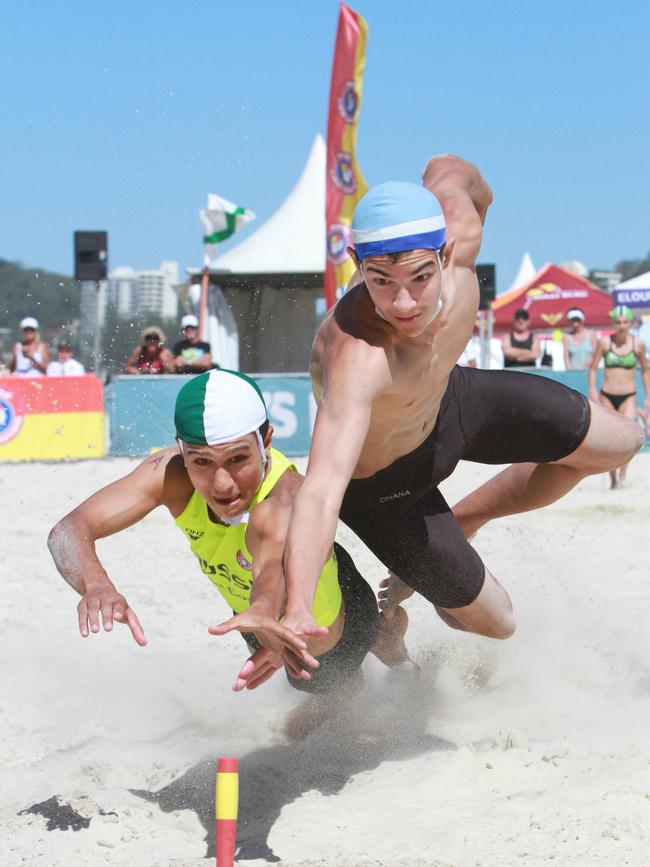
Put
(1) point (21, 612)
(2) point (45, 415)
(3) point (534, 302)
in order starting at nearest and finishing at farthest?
(1) point (21, 612)
(2) point (45, 415)
(3) point (534, 302)

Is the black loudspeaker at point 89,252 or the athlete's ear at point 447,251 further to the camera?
the black loudspeaker at point 89,252

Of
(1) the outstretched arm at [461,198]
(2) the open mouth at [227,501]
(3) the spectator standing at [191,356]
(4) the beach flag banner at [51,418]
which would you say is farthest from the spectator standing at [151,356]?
(2) the open mouth at [227,501]

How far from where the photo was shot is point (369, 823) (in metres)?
3.50

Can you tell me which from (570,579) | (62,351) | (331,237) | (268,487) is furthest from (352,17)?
(268,487)

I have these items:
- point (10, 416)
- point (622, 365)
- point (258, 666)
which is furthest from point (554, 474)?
point (10, 416)

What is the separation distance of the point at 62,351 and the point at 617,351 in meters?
7.52

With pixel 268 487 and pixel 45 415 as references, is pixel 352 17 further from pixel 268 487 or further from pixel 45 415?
pixel 268 487

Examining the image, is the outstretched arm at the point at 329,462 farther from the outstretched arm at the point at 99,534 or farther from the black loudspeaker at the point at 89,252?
the black loudspeaker at the point at 89,252

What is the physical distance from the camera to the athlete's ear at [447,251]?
3436 mm

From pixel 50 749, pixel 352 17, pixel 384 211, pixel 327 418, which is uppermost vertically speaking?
pixel 352 17

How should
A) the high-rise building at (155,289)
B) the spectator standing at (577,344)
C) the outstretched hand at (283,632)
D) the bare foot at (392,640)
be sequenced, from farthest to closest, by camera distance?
1. the spectator standing at (577,344)
2. the high-rise building at (155,289)
3. the bare foot at (392,640)
4. the outstretched hand at (283,632)

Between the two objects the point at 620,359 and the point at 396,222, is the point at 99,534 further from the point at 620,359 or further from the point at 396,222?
the point at 620,359

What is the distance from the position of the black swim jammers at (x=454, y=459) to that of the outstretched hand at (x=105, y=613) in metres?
1.20

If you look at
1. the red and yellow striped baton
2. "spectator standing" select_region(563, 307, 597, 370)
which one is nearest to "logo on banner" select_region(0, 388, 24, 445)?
"spectator standing" select_region(563, 307, 597, 370)
